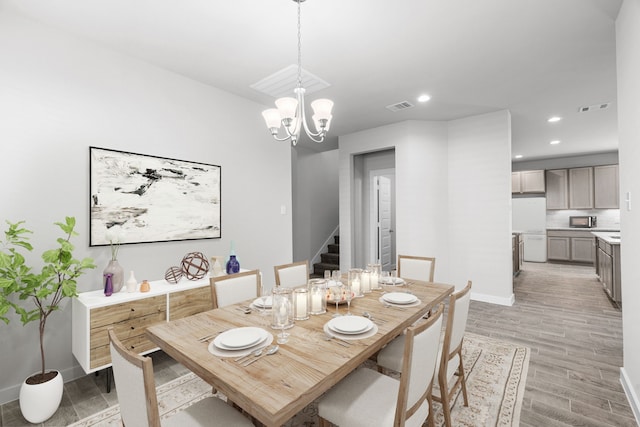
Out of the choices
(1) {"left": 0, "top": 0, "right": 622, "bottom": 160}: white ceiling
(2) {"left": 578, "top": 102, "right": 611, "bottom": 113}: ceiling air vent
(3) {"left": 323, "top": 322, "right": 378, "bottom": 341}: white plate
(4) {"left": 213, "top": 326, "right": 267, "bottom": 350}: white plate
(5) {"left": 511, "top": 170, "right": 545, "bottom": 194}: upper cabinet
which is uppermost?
(2) {"left": 578, "top": 102, "right": 611, "bottom": 113}: ceiling air vent

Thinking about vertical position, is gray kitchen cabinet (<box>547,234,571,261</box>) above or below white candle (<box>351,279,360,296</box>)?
below

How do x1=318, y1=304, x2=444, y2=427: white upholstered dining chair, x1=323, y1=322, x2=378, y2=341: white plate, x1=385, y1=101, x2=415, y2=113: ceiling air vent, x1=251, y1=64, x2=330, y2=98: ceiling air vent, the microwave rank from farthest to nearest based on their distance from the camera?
the microwave → x1=385, y1=101, x2=415, y2=113: ceiling air vent → x1=251, y1=64, x2=330, y2=98: ceiling air vent → x1=323, y1=322, x2=378, y2=341: white plate → x1=318, y1=304, x2=444, y2=427: white upholstered dining chair

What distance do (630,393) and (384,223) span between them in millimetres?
4417

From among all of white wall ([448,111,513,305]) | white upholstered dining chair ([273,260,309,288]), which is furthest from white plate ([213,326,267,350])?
white wall ([448,111,513,305])

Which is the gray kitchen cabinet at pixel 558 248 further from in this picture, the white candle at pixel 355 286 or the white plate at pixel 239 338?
the white plate at pixel 239 338

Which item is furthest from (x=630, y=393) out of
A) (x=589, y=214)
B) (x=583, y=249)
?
(x=589, y=214)

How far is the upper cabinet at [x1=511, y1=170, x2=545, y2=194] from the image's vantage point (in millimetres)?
7789

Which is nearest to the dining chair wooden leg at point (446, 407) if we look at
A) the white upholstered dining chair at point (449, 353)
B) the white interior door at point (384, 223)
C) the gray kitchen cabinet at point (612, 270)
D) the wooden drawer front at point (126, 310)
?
the white upholstered dining chair at point (449, 353)

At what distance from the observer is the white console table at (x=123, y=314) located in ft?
6.97

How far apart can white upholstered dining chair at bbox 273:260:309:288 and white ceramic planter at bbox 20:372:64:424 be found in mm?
1616

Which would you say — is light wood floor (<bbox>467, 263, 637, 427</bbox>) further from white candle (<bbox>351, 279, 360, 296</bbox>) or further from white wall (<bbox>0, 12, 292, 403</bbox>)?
white wall (<bbox>0, 12, 292, 403</bbox>)

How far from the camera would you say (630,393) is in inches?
82.1

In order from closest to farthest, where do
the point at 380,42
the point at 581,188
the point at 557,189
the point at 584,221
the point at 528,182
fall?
1. the point at 380,42
2. the point at 581,188
3. the point at 584,221
4. the point at 557,189
5. the point at 528,182

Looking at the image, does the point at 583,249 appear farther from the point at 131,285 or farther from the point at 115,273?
the point at 115,273
